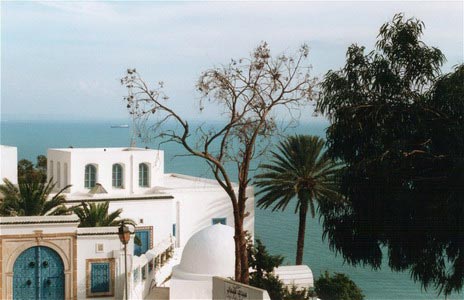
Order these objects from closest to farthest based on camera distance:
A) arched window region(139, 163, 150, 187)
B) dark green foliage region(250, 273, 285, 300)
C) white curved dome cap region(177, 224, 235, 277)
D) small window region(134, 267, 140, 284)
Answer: dark green foliage region(250, 273, 285, 300) < small window region(134, 267, 140, 284) < white curved dome cap region(177, 224, 235, 277) < arched window region(139, 163, 150, 187)

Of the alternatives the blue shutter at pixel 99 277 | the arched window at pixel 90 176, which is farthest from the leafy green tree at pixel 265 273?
the arched window at pixel 90 176

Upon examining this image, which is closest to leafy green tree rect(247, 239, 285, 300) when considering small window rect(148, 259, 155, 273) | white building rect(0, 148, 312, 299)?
white building rect(0, 148, 312, 299)

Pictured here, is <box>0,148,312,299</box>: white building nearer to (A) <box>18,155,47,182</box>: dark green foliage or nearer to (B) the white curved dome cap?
(B) the white curved dome cap

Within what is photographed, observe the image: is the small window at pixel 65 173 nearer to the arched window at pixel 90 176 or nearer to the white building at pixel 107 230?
the white building at pixel 107 230

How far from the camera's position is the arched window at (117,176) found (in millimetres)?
33406

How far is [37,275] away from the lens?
2169 cm

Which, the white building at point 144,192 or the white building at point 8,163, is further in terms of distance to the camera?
the white building at point 8,163

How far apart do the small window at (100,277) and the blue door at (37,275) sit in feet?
2.48

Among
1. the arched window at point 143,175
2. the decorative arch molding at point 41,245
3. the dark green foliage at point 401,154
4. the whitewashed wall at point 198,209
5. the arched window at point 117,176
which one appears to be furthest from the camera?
the arched window at point 143,175

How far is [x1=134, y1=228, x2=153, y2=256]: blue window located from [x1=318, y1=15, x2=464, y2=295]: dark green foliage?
410 inches

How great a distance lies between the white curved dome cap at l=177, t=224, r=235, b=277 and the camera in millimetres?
23031

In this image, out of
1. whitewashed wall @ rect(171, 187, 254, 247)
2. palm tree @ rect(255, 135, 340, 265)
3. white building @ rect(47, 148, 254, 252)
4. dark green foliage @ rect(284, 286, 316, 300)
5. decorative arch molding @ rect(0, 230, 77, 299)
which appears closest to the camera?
dark green foliage @ rect(284, 286, 316, 300)

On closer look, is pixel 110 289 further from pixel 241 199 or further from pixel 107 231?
pixel 241 199

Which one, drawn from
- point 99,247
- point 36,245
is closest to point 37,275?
point 36,245
